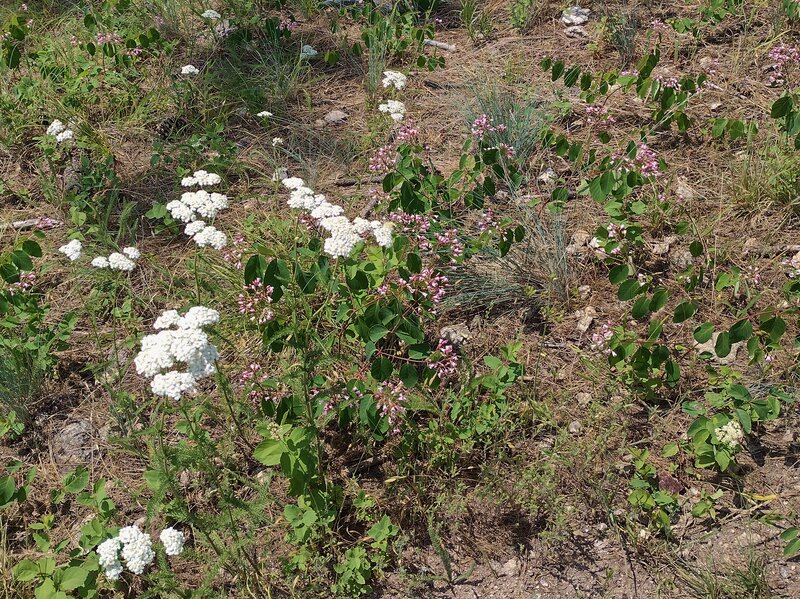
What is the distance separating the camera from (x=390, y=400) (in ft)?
7.10

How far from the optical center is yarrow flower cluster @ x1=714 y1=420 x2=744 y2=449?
2051 millimetres

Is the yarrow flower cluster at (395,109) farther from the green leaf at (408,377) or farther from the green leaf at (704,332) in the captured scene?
the green leaf at (704,332)

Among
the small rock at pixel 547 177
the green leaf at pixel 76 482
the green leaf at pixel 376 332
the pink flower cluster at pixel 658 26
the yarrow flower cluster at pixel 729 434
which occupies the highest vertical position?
the pink flower cluster at pixel 658 26

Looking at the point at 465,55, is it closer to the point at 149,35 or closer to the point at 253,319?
the point at 149,35

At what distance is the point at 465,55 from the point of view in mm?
4027

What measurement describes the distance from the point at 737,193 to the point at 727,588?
1.69 m

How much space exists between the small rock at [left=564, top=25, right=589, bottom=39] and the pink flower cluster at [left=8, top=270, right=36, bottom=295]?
3.20m

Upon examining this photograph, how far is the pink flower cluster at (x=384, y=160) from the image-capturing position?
3.01 meters

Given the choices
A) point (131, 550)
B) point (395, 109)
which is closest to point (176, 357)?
point (131, 550)

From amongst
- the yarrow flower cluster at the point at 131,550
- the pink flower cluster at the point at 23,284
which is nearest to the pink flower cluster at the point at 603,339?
→ the yarrow flower cluster at the point at 131,550

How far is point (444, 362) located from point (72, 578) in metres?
1.33

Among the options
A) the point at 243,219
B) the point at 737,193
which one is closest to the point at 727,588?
the point at 737,193

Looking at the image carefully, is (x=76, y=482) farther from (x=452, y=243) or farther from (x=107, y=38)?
(x=107, y=38)

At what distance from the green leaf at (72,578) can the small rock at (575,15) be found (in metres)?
3.81
